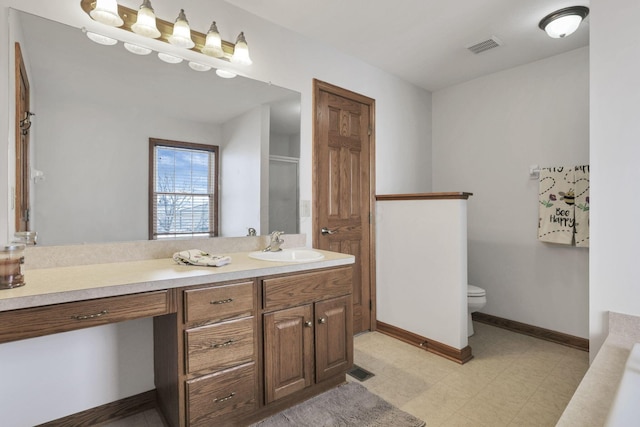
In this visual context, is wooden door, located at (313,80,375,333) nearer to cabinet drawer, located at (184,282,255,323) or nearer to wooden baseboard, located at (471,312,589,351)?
cabinet drawer, located at (184,282,255,323)

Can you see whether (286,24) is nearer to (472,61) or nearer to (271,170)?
(271,170)

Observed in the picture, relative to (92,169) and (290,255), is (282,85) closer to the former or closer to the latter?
(290,255)

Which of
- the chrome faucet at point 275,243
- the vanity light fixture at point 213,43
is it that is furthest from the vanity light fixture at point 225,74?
the chrome faucet at point 275,243

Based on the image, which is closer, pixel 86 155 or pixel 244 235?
pixel 86 155

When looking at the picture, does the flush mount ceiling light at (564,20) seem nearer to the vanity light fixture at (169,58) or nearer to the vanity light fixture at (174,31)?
the vanity light fixture at (174,31)

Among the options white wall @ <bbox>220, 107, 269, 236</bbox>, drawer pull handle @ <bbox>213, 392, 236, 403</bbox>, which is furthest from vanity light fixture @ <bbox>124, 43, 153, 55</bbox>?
drawer pull handle @ <bbox>213, 392, 236, 403</bbox>

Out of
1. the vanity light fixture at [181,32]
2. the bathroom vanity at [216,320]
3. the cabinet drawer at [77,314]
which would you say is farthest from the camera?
the vanity light fixture at [181,32]

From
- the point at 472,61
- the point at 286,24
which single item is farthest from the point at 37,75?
the point at 472,61

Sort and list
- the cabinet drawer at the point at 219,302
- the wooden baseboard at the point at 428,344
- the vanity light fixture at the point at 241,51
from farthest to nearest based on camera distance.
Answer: the wooden baseboard at the point at 428,344
the vanity light fixture at the point at 241,51
the cabinet drawer at the point at 219,302

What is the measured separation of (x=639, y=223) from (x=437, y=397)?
1.40 m

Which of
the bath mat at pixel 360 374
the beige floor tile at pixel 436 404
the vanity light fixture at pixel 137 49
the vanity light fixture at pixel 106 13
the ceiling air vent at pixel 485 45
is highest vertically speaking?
the ceiling air vent at pixel 485 45

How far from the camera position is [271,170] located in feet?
7.85

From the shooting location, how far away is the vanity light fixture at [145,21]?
1729 mm

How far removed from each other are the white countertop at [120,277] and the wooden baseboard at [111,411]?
2.52 ft
